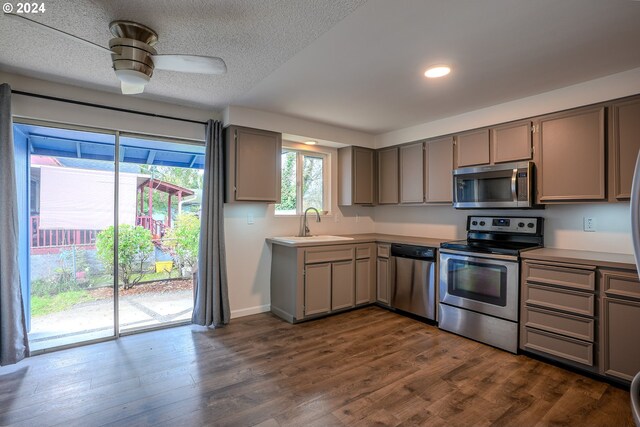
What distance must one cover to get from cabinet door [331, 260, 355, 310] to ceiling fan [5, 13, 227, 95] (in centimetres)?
248

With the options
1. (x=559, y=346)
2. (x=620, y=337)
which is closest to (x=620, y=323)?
(x=620, y=337)

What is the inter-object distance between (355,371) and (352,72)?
234 centimetres

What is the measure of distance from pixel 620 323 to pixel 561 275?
44 cm

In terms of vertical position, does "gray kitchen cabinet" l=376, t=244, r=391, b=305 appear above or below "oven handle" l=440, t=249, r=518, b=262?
below

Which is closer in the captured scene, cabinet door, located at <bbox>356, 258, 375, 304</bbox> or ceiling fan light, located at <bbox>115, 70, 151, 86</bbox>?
ceiling fan light, located at <bbox>115, 70, 151, 86</bbox>

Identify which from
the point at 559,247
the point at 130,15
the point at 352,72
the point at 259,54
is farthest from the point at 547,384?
the point at 130,15

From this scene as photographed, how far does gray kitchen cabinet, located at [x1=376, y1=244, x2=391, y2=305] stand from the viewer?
3.89 m

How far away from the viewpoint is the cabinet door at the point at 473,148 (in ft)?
10.7

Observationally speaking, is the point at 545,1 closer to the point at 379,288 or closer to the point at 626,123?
the point at 626,123

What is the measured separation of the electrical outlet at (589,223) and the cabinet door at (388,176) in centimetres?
194

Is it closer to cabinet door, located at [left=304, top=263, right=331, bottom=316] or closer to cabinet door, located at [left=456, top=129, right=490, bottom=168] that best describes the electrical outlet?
cabinet door, located at [left=456, top=129, right=490, bottom=168]

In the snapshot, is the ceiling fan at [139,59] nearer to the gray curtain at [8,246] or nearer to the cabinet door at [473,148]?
the gray curtain at [8,246]

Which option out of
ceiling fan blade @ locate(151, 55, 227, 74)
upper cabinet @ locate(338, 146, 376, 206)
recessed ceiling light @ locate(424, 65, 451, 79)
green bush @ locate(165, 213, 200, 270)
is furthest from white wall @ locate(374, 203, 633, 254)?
ceiling fan blade @ locate(151, 55, 227, 74)

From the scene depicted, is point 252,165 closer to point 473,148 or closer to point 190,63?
point 190,63
